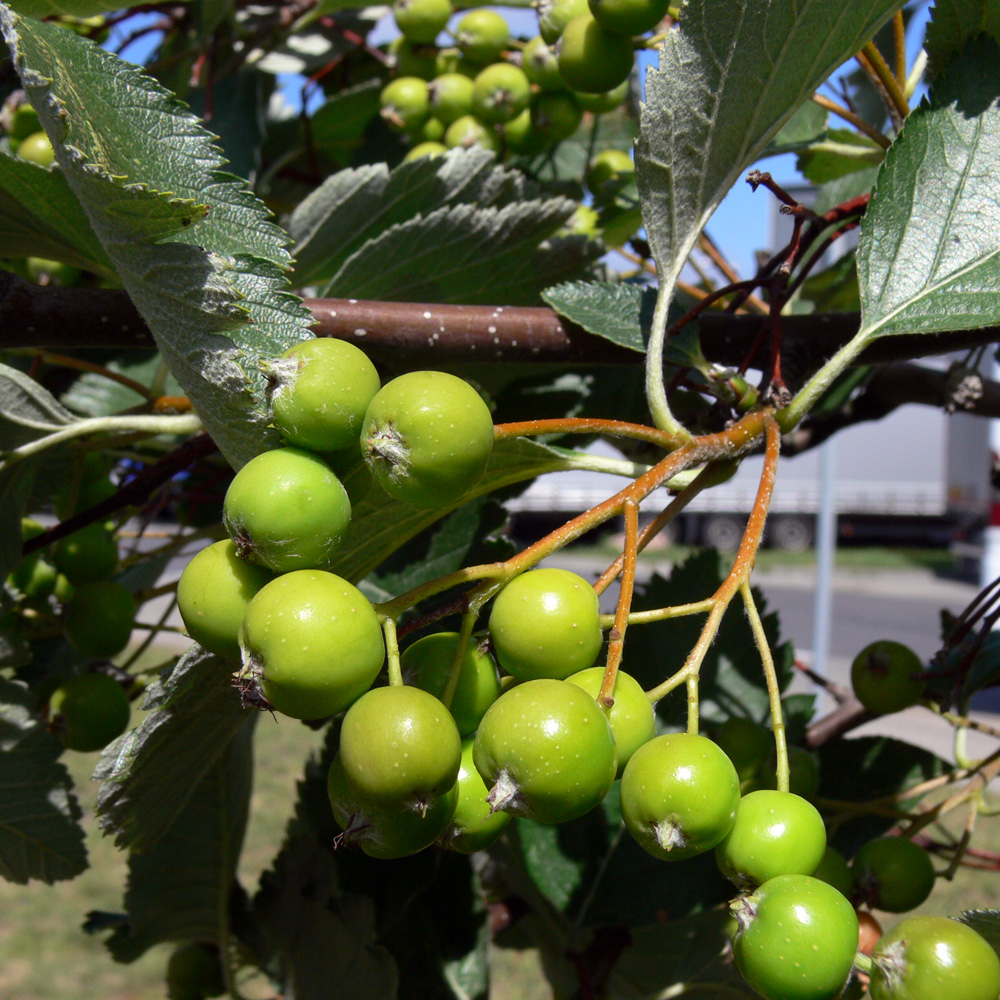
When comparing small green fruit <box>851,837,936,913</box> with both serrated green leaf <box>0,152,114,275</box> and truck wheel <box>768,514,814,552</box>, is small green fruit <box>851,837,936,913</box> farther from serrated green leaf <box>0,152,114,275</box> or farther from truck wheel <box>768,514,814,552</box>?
truck wheel <box>768,514,814,552</box>

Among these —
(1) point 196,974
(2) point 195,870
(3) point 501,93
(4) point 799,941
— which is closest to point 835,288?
(3) point 501,93

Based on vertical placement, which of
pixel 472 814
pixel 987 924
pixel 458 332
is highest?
pixel 458 332

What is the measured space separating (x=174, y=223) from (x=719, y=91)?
0.42m

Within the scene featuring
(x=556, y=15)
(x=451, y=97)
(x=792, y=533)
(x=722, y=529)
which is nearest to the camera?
(x=556, y=15)

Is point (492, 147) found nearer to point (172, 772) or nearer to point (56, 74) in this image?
point (56, 74)

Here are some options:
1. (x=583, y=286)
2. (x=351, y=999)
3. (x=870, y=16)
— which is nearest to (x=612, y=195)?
(x=583, y=286)

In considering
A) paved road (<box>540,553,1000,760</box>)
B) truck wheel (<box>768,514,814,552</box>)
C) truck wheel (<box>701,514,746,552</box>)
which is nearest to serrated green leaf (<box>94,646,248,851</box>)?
paved road (<box>540,553,1000,760</box>)

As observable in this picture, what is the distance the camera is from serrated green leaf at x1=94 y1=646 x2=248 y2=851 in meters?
0.60

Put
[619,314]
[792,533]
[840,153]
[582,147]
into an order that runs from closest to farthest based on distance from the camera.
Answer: [619,314] < [840,153] < [582,147] < [792,533]

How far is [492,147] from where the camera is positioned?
50.7 inches

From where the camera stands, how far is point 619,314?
2.71ft

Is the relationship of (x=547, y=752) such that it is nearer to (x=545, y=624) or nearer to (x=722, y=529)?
(x=545, y=624)

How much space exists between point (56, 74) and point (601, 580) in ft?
1.57

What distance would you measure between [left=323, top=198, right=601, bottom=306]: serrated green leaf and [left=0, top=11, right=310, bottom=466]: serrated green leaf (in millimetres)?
302
